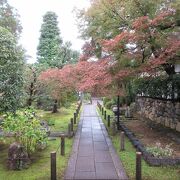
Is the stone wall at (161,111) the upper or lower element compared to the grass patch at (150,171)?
upper

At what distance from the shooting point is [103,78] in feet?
45.7

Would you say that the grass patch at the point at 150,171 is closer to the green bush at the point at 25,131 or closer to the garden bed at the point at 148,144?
the garden bed at the point at 148,144

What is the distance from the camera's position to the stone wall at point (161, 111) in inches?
623

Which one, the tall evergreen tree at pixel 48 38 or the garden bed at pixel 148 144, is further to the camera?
the tall evergreen tree at pixel 48 38

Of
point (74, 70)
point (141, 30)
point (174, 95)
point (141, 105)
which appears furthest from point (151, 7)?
point (141, 105)

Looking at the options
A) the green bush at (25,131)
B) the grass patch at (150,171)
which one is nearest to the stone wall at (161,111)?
the grass patch at (150,171)

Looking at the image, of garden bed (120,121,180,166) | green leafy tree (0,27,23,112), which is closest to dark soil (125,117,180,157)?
garden bed (120,121,180,166)

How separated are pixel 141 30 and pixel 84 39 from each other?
25.0 ft

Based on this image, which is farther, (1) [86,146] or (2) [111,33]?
(2) [111,33]

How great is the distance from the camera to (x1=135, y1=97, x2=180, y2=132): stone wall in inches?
623

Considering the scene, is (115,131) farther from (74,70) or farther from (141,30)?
(141,30)

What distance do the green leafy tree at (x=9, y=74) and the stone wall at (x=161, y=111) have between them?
806 cm

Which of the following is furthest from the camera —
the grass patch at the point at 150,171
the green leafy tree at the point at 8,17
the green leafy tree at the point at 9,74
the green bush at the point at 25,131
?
the green leafy tree at the point at 8,17

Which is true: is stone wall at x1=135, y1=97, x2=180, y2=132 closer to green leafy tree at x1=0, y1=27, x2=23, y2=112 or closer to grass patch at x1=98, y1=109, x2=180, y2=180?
grass patch at x1=98, y1=109, x2=180, y2=180
